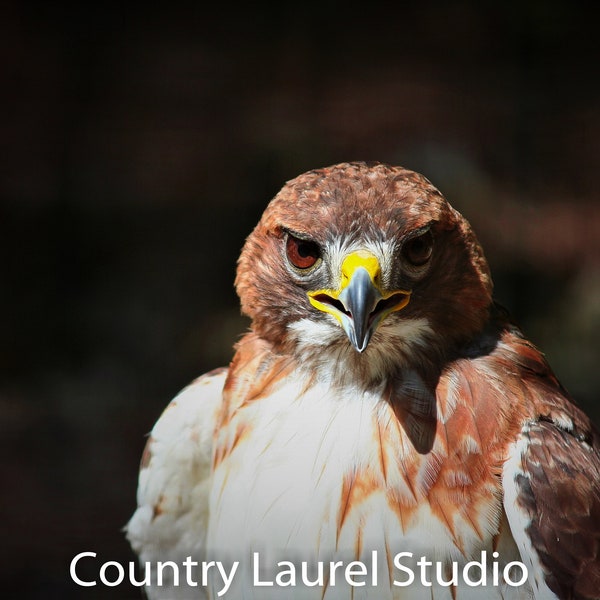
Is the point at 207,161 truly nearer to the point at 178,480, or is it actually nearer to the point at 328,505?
the point at 178,480

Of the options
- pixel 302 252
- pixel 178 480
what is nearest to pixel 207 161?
pixel 178 480

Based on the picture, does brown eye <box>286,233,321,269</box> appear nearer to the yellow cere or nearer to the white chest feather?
the yellow cere

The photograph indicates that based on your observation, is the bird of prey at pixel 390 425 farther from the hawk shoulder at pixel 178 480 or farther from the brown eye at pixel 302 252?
the hawk shoulder at pixel 178 480

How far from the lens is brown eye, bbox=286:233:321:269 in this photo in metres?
1.30

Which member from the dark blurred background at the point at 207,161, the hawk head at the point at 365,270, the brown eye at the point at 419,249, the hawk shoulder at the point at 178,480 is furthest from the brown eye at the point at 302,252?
the dark blurred background at the point at 207,161

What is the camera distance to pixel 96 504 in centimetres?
270

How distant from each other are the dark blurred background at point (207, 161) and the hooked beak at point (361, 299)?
1407 millimetres

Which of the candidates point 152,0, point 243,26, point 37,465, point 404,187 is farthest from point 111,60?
point 404,187

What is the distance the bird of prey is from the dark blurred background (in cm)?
129

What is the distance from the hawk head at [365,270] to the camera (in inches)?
49.0

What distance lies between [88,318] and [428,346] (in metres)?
1.67

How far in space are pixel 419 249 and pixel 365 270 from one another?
0.39ft

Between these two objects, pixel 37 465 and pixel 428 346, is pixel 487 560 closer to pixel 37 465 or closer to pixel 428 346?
pixel 428 346

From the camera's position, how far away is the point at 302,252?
1314 millimetres
